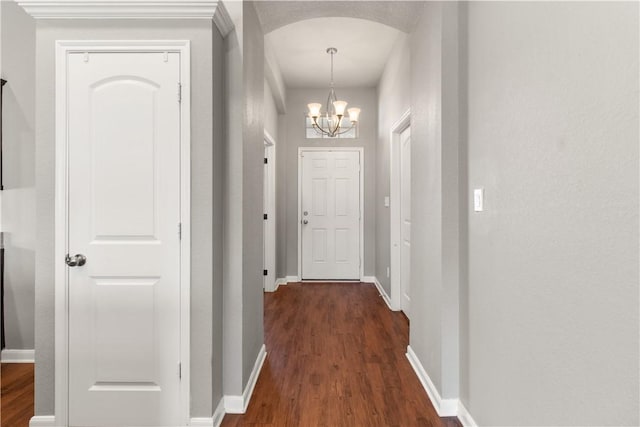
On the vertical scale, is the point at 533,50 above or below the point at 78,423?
above

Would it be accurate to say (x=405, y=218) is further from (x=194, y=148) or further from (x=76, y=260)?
(x=76, y=260)

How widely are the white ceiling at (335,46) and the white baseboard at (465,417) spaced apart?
3241 millimetres

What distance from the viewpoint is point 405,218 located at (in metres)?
3.70

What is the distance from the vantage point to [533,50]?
132cm

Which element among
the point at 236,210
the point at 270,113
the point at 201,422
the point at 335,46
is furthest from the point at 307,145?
the point at 201,422

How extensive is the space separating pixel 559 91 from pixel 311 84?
4386 mm

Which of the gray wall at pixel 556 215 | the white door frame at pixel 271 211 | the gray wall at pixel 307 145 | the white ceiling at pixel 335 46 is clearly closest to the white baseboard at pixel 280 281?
the gray wall at pixel 307 145

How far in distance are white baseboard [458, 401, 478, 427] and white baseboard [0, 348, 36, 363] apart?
3.07 m

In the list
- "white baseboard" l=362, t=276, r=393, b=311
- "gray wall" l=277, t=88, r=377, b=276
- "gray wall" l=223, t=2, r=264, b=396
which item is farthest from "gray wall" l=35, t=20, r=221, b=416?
"gray wall" l=277, t=88, r=377, b=276

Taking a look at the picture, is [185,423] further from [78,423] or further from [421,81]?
[421,81]

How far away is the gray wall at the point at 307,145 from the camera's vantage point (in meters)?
5.36

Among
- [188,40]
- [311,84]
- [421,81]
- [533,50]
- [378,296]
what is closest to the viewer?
[533,50]

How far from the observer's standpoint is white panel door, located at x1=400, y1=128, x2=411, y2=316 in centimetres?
360

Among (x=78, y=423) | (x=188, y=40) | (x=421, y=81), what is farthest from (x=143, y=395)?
(x=421, y=81)
